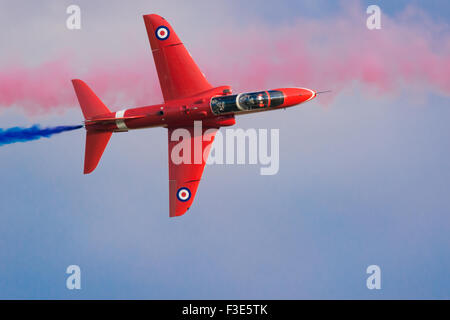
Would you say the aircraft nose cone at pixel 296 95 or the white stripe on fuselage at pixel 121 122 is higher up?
the aircraft nose cone at pixel 296 95

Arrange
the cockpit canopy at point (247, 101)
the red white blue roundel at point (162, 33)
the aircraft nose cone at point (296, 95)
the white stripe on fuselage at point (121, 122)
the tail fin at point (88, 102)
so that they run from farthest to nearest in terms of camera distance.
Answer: the red white blue roundel at point (162, 33), the tail fin at point (88, 102), the white stripe on fuselage at point (121, 122), the aircraft nose cone at point (296, 95), the cockpit canopy at point (247, 101)

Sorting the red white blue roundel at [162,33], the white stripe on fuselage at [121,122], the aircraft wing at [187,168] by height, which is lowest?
the aircraft wing at [187,168]

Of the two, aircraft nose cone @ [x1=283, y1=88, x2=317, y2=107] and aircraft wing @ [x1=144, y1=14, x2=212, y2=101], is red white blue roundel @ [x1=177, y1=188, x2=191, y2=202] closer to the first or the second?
aircraft wing @ [x1=144, y1=14, x2=212, y2=101]

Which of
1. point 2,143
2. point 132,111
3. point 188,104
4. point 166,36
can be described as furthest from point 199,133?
point 2,143

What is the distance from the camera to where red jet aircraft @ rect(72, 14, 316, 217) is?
95.8 ft

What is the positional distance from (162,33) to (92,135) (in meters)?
6.35

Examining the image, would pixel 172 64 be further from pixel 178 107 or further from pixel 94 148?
pixel 94 148

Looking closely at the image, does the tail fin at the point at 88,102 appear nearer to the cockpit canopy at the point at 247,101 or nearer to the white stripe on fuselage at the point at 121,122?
the white stripe on fuselage at the point at 121,122

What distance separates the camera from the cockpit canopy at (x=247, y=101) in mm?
29000

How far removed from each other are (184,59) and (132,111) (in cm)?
380

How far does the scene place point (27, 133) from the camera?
3031 centimetres

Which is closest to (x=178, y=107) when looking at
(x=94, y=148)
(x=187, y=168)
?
(x=187, y=168)

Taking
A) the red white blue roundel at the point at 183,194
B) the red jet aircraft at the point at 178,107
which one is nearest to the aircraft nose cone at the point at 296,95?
the red jet aircraft at the point at 178,107

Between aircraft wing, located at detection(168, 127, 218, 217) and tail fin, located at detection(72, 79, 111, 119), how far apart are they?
144 inches
